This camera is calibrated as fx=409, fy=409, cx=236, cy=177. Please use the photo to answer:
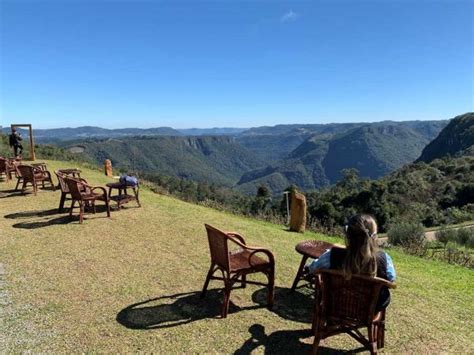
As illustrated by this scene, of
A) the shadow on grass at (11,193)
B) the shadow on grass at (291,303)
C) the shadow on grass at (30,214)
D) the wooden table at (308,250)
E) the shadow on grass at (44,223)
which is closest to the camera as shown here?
the shadow on grass at (291,303)

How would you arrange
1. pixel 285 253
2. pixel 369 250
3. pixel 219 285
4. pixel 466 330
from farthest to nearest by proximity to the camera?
pixel 285 253 < pixel 219 285 < pixel 466 330 < pixel 369 250

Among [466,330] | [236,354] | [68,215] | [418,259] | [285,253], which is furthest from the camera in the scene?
[68,215]

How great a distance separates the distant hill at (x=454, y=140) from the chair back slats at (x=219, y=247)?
119922 mm

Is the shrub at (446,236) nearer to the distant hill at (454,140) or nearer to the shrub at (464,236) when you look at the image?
the shrub at (464,236)

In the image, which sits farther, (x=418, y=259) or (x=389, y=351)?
(x=418, y=259)

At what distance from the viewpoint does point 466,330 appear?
407cm

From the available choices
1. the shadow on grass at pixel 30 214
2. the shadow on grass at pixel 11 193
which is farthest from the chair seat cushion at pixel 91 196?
the shadow on grass at pixel 11 193

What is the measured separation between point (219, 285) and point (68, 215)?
4644mm

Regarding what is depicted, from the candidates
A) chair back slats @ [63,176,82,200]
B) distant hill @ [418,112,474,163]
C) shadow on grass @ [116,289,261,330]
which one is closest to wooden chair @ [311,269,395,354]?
shadow on grass @ [116,289,261,330]

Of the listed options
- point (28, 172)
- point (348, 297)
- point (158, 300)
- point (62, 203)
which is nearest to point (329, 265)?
point (348, 297)

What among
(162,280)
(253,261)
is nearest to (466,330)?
(253,261)

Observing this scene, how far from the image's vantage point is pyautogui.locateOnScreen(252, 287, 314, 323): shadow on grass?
13.9 feet

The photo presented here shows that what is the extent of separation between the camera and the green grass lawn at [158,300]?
3.65 metres

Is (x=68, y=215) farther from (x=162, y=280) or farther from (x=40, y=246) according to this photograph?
(x=162, y=280)
